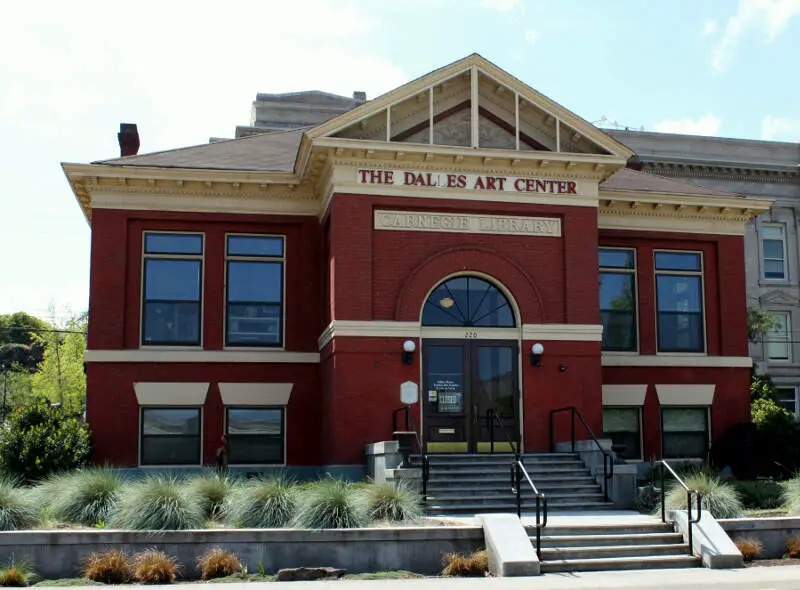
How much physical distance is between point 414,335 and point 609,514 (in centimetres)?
597

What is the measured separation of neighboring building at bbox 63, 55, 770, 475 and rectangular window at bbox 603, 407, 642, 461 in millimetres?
44

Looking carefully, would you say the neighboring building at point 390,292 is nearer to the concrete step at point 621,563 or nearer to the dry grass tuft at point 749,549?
the dry grass tuft at point 749,549

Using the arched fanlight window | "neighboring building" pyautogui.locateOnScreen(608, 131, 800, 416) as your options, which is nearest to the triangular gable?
the arched fanlight window

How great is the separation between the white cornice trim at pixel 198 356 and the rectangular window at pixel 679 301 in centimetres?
937

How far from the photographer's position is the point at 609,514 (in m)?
17.3

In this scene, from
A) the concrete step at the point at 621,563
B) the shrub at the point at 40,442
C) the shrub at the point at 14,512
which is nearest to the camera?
the concrete step at the point at 621,563

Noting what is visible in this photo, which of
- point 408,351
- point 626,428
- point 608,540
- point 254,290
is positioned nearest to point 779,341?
point 626,428

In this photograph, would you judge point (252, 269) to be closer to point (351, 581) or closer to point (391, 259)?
point (391, 259)

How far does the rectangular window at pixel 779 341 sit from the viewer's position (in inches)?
1734

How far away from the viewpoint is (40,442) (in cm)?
2025

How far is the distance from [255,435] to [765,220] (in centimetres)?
2967

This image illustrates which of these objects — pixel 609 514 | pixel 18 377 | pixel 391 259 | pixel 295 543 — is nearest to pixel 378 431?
pixel 391 259

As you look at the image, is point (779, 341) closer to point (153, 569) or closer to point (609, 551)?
point (609, 551)

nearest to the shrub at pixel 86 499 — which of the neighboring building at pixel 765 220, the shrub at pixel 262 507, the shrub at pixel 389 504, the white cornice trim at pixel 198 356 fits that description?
the shrub at pixel 262 507
